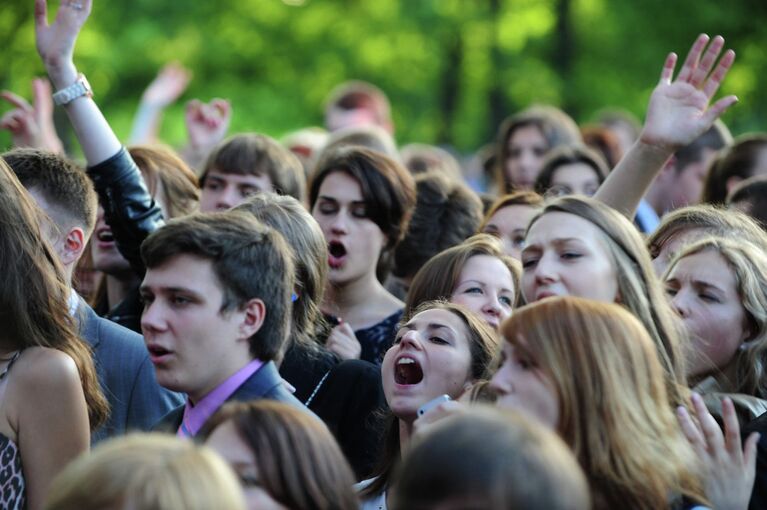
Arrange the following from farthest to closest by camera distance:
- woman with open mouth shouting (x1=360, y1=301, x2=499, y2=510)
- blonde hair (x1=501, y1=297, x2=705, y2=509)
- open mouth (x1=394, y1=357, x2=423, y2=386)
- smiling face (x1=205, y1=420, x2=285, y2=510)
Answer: open mouth (x1=394, y1=357, x2=423, y2=386) → woman with open mouth shouting (x1=360, y1=301, x2=499, y2=510) → blonde hair (x1=501, y1=297, x2=705, y2=509) → smiling face (x1=205, y1=420, x2=285, y2=510)

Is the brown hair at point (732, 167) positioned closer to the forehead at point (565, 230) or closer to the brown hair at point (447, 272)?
the brown hair at point (447, 272)

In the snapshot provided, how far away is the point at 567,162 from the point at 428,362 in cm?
358

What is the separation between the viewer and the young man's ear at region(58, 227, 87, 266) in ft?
16.0

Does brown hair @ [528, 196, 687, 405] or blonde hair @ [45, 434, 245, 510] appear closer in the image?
blonde hair @ [45, 434, 245, 510]

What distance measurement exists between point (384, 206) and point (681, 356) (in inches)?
89.8

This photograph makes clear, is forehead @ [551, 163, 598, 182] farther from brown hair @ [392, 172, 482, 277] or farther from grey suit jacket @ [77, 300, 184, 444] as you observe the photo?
grey suit jacket @ [77, 300, 184, 444]

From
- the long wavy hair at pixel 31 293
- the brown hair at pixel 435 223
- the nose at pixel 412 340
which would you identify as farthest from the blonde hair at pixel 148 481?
the brown hair at pixel 435 223

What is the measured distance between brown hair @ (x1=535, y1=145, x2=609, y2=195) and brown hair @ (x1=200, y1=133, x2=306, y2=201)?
1.88 meters

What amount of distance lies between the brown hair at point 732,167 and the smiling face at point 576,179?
26.9 inches

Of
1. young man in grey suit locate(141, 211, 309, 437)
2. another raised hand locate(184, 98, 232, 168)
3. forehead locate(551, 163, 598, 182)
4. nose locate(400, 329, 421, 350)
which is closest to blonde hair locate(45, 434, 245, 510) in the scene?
young man in grey suit locate(141, 211, 309, 437)

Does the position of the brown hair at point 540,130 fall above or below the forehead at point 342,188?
above

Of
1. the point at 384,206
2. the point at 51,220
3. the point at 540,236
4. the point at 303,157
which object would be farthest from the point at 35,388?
the point at 303,157

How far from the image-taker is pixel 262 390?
395cm

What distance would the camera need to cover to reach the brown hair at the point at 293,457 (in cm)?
303
